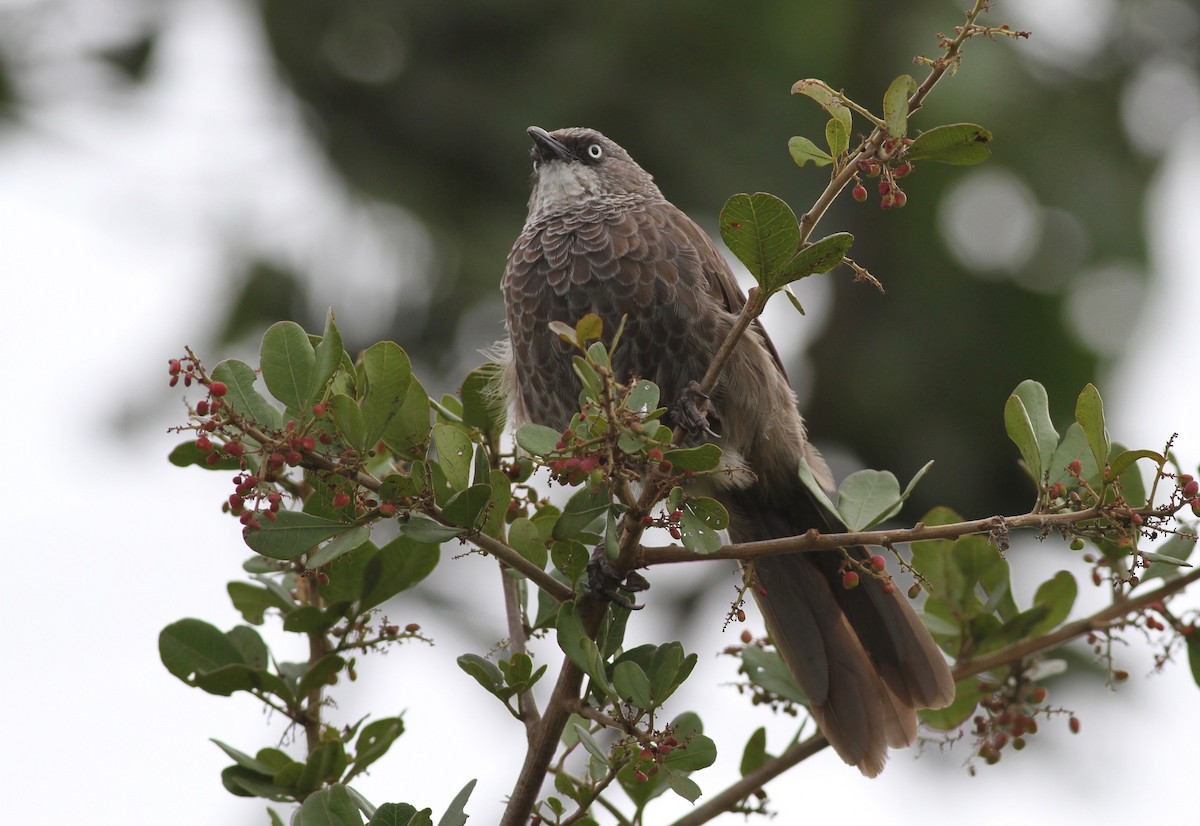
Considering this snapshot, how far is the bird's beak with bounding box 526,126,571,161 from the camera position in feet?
11.9

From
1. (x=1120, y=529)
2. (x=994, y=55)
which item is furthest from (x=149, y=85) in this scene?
(x=1120, y=529)

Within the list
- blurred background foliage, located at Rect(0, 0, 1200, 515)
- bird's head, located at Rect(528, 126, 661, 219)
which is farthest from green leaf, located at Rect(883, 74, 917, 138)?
blurred background foliage, located at Rect(0, 0, 1200, 515)

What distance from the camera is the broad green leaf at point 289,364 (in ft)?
5.51

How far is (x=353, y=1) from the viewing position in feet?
22.2

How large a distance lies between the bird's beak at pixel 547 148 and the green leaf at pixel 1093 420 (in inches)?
85.3

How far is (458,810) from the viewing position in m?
1.62

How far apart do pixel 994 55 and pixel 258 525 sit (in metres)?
5.76

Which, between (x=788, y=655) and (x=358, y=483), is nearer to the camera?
(x=358, y=483)

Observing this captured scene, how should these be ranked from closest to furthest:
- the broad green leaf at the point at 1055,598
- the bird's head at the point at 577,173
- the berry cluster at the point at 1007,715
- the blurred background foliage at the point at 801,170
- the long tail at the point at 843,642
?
the berry cluster at the point at 1007,715 → the broad green leaf at the point at 1055,598 → the long tail at the point at 843,642 → the bird's head at the point at 577,173 → the blurred background foliage at the point at 801,170

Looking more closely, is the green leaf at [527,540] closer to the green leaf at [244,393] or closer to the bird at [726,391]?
the green leaf at [244,393]

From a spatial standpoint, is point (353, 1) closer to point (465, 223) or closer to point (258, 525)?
point (465, 223)

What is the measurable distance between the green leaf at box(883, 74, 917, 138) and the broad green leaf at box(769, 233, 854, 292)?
140mm

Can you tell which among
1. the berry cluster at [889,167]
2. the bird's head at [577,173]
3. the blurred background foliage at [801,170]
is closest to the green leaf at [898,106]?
the berry cluster at [889,167]

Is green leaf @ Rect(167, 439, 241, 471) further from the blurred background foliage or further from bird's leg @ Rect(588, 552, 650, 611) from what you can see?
the blurred background foliage
